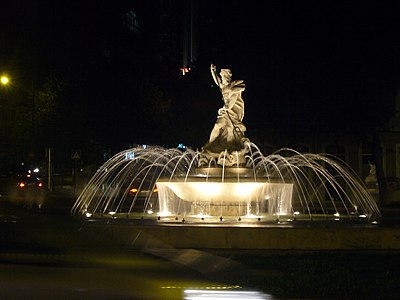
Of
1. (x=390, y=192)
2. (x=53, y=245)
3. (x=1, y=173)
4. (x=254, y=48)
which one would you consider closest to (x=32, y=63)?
(x=1, y=173)

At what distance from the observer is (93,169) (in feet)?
220

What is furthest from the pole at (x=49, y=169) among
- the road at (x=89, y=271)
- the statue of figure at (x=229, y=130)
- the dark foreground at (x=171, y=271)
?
the dark foreground at (x=171, y=271)

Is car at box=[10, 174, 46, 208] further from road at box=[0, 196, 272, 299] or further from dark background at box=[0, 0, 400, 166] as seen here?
road at box=[0, 196, 272, 299]

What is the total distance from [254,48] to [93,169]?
1033 inches

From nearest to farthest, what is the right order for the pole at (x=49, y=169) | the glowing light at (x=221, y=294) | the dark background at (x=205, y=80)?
the glowing light at (x=221, y=294) < the dark background at (x=205, y=80) < the pole at (x=49, y=169)

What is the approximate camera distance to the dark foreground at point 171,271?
1144cm

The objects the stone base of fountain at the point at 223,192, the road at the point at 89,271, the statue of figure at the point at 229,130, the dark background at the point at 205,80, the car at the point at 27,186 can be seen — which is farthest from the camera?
the car at the point at 27,186

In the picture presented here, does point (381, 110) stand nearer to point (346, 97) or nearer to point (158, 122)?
point (346, 97)

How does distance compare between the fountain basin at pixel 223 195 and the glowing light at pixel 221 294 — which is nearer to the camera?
the glowing light at pixel 221 294

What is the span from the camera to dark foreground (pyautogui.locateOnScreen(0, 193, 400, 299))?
11.4 metres

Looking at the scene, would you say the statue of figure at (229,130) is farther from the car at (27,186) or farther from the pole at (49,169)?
the pole at (49,169)

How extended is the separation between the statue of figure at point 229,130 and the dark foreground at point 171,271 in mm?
6064

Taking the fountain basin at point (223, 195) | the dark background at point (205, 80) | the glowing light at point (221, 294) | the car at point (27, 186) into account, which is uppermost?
the dark background at point (205, 80)

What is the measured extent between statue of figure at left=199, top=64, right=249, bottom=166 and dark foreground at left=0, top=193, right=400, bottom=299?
6064 millimetres
